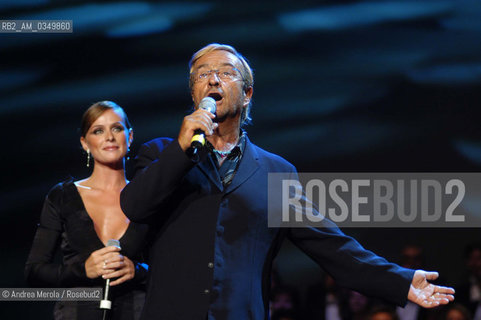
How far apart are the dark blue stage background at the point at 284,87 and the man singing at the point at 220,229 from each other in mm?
2113

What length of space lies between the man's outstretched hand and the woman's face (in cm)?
117

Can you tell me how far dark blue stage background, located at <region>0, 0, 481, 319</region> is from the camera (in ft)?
11.9

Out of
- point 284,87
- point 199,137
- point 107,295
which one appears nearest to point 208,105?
point 199,137

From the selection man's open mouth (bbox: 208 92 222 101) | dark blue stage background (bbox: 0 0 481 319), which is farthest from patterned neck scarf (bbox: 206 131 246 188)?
dark blue stage background (bbox: 0 0 481 319)

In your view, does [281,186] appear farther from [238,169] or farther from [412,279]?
[412,279]

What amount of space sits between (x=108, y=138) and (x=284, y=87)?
194 centimetres

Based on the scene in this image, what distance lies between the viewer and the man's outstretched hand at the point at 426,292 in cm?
165

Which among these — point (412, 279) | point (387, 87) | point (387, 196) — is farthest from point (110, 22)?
point (412, 279)

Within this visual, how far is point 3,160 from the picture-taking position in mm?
3596

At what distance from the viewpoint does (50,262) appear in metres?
2.07

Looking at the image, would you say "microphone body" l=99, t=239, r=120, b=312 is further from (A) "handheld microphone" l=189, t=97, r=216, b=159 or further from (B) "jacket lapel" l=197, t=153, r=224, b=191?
(A) "handheld microphone" l=189, t=97, r=216, b=159

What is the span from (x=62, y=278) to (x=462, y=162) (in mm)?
2923

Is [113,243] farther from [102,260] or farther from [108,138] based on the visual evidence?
[108,138]

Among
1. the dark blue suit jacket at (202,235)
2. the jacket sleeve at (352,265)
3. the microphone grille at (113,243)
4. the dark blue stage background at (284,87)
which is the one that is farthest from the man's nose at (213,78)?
the dark blue stage background at (284,87)
